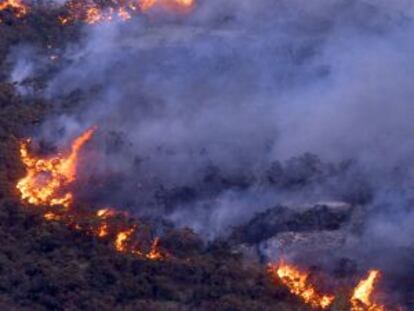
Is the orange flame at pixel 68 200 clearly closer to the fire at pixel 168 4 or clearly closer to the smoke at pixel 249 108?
the smoke at pixel 249 108

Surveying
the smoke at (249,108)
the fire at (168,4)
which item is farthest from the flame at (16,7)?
the fire at (168,4)

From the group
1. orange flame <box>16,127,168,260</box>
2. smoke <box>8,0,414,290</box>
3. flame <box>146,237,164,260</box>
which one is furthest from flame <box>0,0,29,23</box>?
flame <box>146,237,164,260</box>

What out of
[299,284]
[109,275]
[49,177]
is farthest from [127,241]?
[299,284]

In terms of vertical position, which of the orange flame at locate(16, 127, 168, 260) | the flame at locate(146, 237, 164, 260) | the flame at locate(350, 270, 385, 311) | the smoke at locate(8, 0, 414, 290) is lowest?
the flame at locate(350, 270, 385, 311)

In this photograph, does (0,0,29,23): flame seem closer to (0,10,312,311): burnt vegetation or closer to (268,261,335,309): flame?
(0,10,312,311): burnt vegetation

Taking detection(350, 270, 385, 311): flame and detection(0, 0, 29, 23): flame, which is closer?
detection(350, 270, 385, 311): flame

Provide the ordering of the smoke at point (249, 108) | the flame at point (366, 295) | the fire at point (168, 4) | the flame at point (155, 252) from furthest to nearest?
the fire at point (168, 4)
the smoke at point (249, 108)
the flame at point (155, 252)
the flame at point (366, 295)
